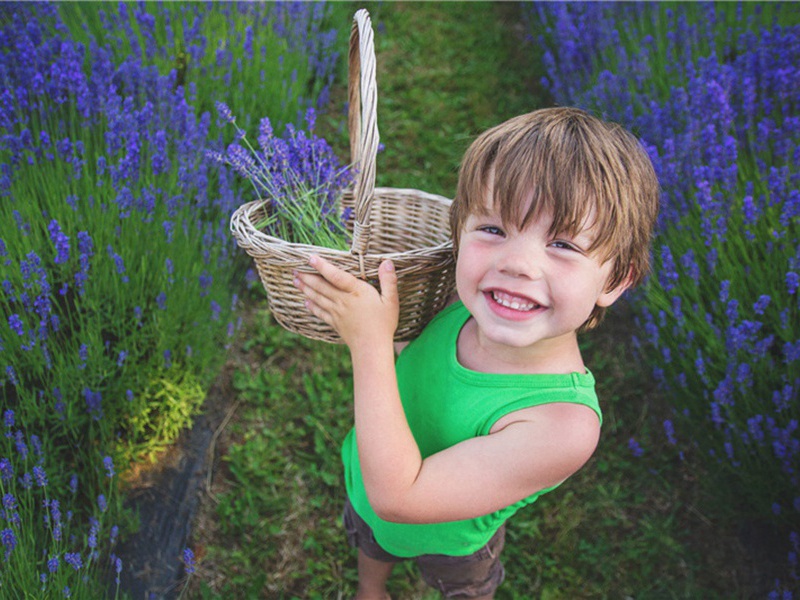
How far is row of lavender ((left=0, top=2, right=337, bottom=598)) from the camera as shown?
5.96 feet

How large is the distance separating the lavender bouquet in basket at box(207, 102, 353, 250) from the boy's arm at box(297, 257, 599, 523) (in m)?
0.40

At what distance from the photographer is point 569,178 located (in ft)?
4.32

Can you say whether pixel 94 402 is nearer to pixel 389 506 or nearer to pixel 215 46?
pixel 389 506

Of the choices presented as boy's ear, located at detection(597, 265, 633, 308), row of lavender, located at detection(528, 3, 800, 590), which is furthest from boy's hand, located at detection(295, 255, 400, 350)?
row of lavender, located at detection(528, 3, 800, 590)

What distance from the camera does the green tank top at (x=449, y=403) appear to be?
1.48 meters

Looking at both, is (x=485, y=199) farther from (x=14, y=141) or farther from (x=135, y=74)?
(x=135, y=74)

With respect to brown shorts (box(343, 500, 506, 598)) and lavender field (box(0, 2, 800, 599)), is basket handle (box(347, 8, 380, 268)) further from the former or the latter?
brown shorts (box(343, 500, 506, 598))

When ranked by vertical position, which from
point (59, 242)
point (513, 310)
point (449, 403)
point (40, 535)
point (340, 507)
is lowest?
point (340, 507)

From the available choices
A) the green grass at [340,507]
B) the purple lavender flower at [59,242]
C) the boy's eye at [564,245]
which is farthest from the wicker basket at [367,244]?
the green grass at [340,507]

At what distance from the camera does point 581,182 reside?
1317 mm

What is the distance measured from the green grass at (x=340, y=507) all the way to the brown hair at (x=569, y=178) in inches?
53.6

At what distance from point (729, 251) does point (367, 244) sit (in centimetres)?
129

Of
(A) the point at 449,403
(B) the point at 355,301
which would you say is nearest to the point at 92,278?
(B) the point at 355,301

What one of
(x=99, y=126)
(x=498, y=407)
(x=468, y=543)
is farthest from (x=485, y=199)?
(x=99, y=126)
